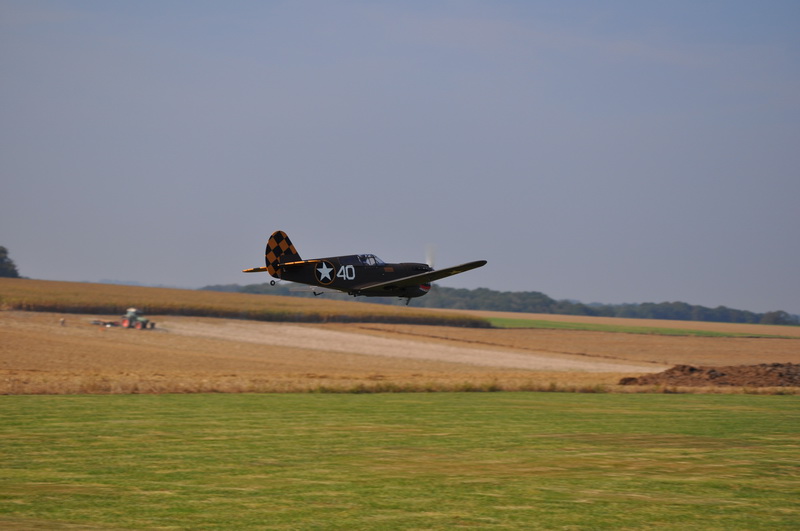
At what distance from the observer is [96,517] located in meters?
14.4

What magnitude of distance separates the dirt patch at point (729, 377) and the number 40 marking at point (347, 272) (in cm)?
Answer: 3500

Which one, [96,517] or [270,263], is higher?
[270,263]

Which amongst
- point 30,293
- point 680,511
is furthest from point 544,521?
point 30,293

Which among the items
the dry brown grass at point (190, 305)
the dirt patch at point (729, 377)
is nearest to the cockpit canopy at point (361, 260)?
the dirt patch at point (729, 377)

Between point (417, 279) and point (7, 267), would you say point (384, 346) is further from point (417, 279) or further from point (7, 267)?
point (7, 267)

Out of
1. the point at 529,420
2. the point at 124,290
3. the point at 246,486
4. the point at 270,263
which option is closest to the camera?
the point at 246,486

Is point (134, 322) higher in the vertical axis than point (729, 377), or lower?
higher

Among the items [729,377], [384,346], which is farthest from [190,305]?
[729,377]

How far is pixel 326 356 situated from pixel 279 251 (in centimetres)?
5173

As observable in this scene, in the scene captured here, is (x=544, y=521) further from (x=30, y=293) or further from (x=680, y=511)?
(x=30, y=293)

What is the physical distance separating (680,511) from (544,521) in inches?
107

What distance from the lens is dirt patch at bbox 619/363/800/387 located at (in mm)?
49656

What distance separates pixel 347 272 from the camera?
18.2m

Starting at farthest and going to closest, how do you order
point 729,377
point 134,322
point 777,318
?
point 777,318 < point 134,322 < point 729,377
